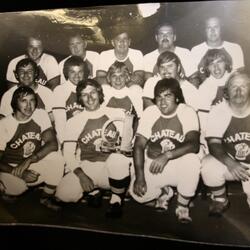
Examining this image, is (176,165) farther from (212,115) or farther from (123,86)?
(123,86)

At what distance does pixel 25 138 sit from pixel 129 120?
1.50 ft

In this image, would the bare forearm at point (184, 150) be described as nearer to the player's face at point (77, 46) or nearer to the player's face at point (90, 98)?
the player's face at point (90, 98)

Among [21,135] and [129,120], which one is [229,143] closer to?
[129,120]

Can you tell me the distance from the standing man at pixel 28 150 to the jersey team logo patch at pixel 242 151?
0.69 metres

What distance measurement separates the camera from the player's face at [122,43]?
1630 millimetres

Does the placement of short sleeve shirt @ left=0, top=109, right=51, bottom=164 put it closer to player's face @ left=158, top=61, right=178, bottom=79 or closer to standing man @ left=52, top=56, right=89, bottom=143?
standing man @ left=52, top=56, right=89, bottom=143

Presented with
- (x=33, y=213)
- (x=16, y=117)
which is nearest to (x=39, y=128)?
(x=16, y=117)

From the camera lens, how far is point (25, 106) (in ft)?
5.75

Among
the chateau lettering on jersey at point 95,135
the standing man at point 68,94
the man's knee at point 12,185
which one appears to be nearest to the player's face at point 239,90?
the chateau lettering on jersey at point 95,135

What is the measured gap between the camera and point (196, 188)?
154 cm

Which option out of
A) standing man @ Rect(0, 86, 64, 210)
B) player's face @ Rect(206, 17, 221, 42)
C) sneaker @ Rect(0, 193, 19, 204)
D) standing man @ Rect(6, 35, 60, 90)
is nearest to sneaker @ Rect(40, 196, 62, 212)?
standing man @ Rect(0, 86, 64, 210)

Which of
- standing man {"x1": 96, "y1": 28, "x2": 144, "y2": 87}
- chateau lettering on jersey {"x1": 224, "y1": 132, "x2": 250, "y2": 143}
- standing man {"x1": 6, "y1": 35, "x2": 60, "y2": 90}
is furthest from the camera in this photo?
standing man {"x1": 6, "y1": 35, "x2": 60, "y2": 90}

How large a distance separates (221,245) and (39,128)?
0.85 meters

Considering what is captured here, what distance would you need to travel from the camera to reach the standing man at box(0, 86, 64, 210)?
1.71m
